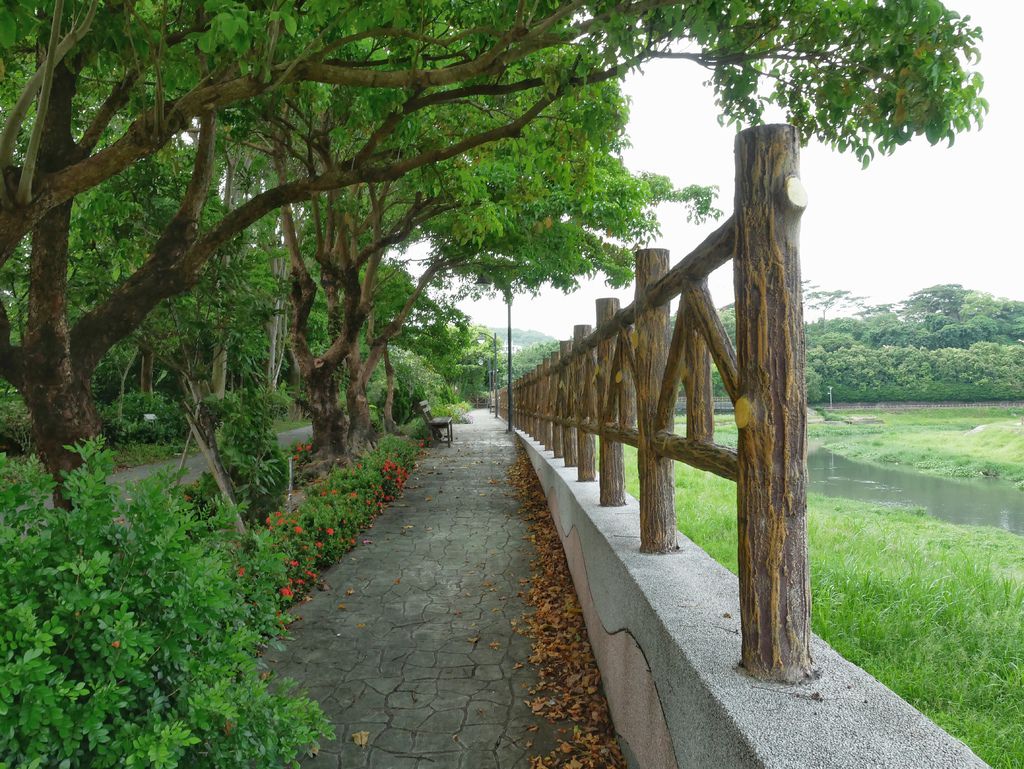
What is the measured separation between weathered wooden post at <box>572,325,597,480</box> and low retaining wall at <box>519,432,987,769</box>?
2.17m

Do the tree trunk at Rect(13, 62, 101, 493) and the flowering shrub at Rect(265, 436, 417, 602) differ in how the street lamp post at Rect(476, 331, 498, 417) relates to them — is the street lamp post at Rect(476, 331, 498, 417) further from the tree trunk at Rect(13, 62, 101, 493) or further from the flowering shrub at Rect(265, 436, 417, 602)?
the tree trunk at Rect(13, 62, 101, 493)

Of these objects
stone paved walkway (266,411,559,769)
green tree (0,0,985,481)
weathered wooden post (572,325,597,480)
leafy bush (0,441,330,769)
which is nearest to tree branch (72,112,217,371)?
green tree (0,0,985,481)

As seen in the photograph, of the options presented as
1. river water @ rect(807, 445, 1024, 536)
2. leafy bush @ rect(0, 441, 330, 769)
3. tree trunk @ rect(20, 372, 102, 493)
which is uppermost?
tree trunk @ rect(20, 372, 102, 493)

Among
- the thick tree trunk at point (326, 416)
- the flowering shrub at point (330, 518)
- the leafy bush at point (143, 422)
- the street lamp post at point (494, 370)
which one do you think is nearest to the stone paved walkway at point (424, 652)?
the flowering shrub at point (330, 518)

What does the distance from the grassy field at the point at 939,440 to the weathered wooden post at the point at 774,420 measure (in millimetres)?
10363

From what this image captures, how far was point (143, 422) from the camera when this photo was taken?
691 inches

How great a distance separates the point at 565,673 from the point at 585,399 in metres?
2.54

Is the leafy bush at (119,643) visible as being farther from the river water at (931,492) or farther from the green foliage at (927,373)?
the green foliage at (927,373)

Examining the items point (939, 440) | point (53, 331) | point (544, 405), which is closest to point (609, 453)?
point (53, 331)

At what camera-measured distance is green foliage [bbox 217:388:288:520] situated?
6.54 meters

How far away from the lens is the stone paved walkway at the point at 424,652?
3.10m

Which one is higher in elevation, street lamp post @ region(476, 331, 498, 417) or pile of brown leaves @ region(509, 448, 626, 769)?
street lamp post @ region(476, 331, 498, 417)

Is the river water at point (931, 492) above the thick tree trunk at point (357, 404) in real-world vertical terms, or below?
below

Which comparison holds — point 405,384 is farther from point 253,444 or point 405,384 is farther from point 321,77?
point 321,77
